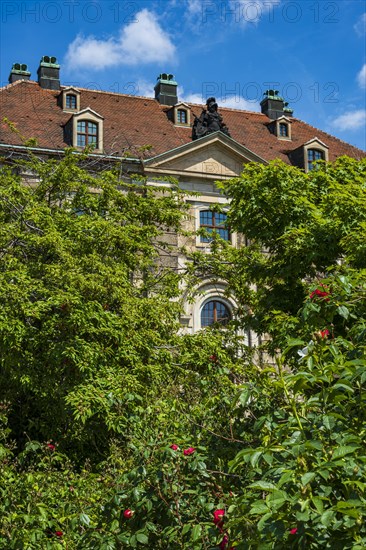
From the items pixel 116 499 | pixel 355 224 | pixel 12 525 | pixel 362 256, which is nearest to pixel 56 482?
pixel 12 525

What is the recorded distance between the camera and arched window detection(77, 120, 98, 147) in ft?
99.2

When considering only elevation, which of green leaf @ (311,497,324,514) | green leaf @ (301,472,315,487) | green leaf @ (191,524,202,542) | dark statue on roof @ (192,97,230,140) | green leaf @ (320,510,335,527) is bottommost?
green leaf @ (191,524,202,542)

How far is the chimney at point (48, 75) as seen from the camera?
34.1 meters

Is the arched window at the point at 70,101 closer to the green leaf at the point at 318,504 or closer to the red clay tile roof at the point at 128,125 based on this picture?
the red clay tile roof at the point at 128,125

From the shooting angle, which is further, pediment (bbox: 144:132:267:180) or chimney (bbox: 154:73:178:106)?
chimney (bbox: 154:73:178:106)

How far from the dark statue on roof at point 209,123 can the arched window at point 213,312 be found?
6.91 metres

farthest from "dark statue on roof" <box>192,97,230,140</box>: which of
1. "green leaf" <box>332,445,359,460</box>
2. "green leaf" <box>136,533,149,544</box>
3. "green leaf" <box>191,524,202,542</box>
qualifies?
"green leaf" <box>332,445,359,460</box>

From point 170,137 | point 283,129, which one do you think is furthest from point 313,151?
point 170,137

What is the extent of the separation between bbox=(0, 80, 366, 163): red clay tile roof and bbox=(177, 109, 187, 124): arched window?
1.33ft

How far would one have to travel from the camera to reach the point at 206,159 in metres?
31.1

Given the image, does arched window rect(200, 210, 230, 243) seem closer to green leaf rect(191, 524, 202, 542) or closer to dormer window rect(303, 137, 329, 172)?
dormer window rect(303, 137, 329, 172)

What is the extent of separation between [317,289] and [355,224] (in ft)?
28.3

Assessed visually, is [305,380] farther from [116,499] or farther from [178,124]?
[178,124]

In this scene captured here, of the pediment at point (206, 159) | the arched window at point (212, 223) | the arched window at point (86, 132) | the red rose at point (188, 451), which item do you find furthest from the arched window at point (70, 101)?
the red rose at point (188, 451)
